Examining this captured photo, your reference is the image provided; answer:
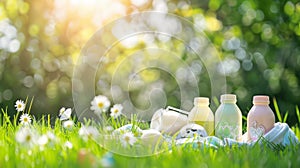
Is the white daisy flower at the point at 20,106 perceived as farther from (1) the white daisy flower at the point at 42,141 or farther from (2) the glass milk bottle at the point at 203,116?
(2) the glass milk bottle at the point at 203,116

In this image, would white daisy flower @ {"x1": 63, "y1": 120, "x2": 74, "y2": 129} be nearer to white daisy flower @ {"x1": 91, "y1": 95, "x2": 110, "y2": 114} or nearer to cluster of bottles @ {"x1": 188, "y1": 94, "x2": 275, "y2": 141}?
white daisy flower @ {"x1": 91, "y1": 95, "x2": 110, "y2": 114}

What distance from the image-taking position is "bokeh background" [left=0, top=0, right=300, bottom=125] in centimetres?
395

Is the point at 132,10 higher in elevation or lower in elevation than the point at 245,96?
higher

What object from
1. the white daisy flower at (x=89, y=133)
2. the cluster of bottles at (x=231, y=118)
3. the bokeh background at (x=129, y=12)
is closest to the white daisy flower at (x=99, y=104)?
the white daisy flower at (x=89, y=133)

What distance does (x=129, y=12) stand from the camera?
3846mm

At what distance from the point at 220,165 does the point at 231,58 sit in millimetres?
2989

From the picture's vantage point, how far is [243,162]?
4.63 ft

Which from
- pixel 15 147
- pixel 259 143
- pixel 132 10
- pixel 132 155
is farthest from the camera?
pixel 132 10

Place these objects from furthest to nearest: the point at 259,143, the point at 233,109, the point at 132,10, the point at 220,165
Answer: the point at 132,10, the point at 233,109, the point at 259,143, the point at 220,165

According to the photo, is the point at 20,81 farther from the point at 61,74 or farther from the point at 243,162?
the point at 243,162

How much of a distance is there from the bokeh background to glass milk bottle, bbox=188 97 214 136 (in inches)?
74.9

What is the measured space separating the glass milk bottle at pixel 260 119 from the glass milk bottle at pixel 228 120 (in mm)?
54

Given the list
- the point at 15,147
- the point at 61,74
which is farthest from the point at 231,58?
the point at 15,147

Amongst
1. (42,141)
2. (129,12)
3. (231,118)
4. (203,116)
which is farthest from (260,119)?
(129,12)
